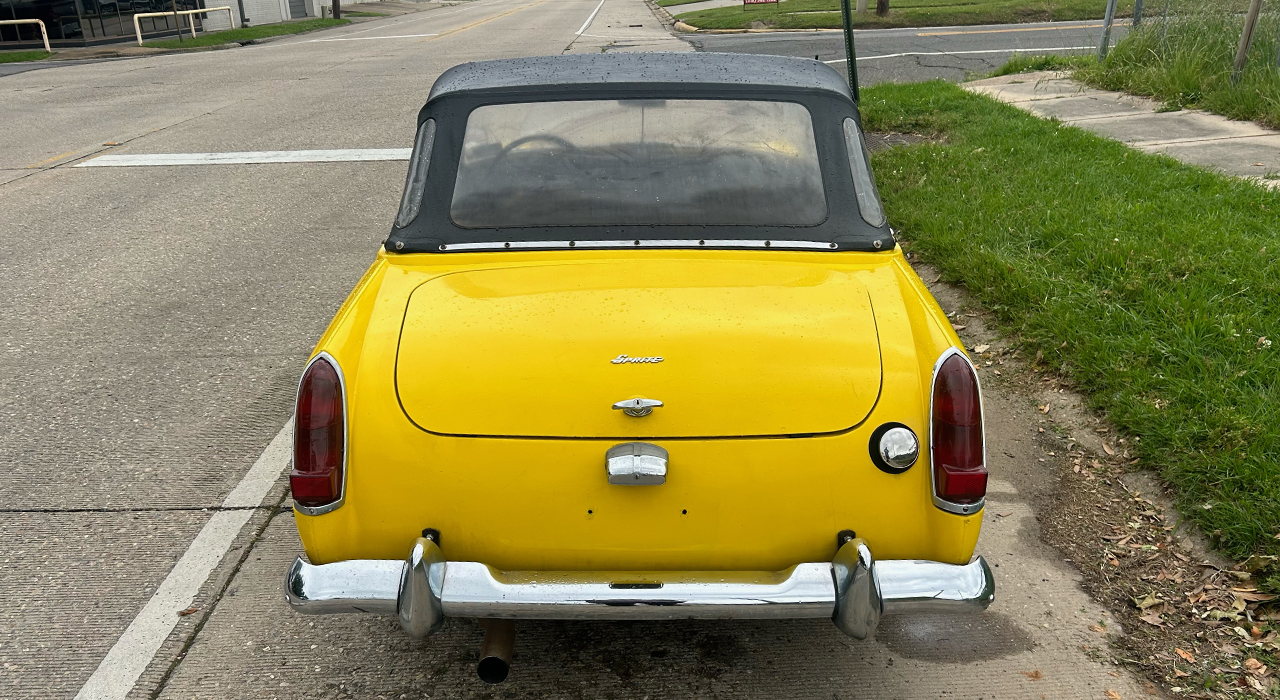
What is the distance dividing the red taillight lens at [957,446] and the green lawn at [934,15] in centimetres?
2335

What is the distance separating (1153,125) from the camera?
31.7 ft

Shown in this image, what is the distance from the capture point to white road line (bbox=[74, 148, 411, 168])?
36.0 ft

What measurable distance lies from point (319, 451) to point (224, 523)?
5.19 feet

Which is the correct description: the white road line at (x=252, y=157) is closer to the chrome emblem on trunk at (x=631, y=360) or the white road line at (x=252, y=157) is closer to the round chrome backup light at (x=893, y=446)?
the chrome emblem on trunk at (x=631, y=360)

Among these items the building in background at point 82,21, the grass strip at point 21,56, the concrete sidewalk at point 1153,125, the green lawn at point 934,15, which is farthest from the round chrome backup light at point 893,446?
the building in background at point 82,21

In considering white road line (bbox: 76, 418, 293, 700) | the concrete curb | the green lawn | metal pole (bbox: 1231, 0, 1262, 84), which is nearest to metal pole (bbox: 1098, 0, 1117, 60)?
metal pole (bbox: 1231, 0, 1262, 84)

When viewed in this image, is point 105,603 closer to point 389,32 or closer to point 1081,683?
point 1081,683

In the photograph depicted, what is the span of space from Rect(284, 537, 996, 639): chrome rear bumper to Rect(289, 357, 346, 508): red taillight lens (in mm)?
207

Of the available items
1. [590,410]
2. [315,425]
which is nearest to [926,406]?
[590,410]

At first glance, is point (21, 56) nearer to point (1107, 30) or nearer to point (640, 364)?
point (1107, 30)

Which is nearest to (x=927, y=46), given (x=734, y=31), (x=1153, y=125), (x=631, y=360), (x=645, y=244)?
(x=734, y=31)

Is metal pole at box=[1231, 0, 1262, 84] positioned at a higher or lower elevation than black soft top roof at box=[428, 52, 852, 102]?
lower

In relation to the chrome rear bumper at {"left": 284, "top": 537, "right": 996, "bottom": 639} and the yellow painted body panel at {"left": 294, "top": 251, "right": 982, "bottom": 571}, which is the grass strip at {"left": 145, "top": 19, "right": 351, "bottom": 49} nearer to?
the yellow painted body panel at {"left": 294, "top": 251, "right": 982, "bottom": 571}

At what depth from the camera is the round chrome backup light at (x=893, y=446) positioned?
8.63ft
